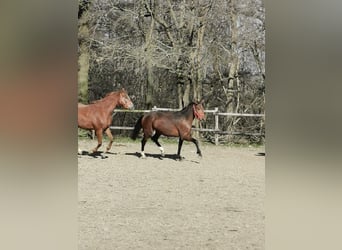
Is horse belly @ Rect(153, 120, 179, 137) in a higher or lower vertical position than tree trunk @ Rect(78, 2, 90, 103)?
lower

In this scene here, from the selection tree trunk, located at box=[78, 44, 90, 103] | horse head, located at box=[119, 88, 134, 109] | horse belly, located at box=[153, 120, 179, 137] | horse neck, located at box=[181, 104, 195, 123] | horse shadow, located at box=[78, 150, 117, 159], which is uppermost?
tree trunk, located at box=[78, 44, 90, 103]

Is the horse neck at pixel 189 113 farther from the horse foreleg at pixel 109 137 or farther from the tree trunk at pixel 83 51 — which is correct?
the tree trunk at pixel 83 51

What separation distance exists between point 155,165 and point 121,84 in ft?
2.49

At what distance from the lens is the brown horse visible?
4.60m

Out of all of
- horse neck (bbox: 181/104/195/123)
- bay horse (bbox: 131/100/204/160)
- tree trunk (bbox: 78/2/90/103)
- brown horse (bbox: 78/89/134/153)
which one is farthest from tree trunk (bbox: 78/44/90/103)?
horse neck (bbox: 181/104/195/123)

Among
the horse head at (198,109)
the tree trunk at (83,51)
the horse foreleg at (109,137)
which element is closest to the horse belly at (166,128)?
the horse head at (198,109)

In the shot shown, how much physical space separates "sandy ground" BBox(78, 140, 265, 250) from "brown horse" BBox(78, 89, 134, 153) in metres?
0.16

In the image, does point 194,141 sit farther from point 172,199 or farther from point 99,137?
point 99,137

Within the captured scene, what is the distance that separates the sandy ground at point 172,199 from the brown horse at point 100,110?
0.16 meters

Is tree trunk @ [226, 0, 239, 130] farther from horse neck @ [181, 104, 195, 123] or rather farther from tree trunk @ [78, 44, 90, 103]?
tree trunk @ [78, 44, 90, 103]

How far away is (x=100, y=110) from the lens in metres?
4.64
